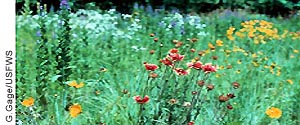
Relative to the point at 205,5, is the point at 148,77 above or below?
above

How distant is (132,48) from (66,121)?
1.87 meters

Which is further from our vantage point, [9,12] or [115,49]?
[115,49]

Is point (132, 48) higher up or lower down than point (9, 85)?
lower down

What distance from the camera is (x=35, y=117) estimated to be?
257cm

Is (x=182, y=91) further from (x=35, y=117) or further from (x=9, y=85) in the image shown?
(x=9, y=85)

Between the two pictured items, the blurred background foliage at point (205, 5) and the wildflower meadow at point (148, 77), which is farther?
the blurred background foliage at point (205, 5)

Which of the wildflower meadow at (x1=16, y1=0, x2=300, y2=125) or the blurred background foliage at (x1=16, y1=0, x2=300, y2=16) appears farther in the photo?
the blurred background foliage at (x1=16, y1=0, x2=300, y2=16)

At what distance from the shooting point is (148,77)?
8.60ft

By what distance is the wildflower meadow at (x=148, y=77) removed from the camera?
107 inches

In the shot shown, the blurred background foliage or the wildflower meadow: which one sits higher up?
the wildflower meadow

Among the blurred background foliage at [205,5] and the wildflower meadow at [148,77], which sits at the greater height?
the wildflower meadow at [148,77]

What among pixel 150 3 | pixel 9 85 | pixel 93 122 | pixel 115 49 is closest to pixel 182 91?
pixel 93 122

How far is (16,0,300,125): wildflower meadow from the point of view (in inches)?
107

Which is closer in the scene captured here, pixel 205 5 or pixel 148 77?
pixel 148 77
